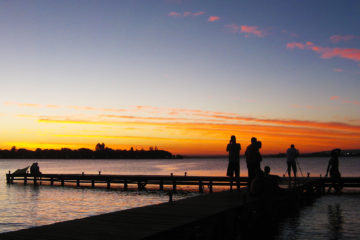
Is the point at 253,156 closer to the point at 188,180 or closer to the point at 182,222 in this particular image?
the point at 182,222

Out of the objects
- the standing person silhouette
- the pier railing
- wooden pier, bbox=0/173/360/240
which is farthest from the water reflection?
the standing person silhouette

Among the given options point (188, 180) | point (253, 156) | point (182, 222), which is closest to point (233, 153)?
point (253, 156)

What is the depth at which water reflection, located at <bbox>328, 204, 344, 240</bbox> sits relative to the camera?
13.7 meters

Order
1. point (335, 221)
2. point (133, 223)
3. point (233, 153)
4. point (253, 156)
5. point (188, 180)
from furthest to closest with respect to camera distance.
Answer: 1. point (188, 180)
2. point (233, 153)
3. point (335, 221)
4. point (253, 156)
5. point (133, 223)

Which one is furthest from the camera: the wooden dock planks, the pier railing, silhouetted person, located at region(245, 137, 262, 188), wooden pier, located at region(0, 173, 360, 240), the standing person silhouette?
the pier railing

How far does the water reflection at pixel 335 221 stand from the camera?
541 inches

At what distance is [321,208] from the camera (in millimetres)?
20578

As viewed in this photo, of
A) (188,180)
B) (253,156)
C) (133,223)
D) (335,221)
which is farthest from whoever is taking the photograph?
(188,180)

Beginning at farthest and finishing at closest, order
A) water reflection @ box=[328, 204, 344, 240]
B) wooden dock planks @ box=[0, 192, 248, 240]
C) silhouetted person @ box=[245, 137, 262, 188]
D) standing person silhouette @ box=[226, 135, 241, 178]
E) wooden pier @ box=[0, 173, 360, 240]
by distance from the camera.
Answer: standing person silhouette @ box=[226, 135, 241, 178] → silhouetted person @ box=[245, 137, 262, 188] → water reflection @ box=[328, 204, 344, 240] → wooden pier @ box=[0, 173, 360, 240] → wooden dock planks @ box=[0, 192, 248, 240]

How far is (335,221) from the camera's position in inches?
642

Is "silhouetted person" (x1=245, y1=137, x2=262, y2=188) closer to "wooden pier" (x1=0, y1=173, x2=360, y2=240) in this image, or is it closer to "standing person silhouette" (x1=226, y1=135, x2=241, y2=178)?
"standing person silhouette" (x1=226, y1=135, x2=241, y2=178)

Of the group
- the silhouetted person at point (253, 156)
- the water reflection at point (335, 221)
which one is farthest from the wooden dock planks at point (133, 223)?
the water reflection at point (335, 221)

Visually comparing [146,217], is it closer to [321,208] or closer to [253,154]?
[253,154]

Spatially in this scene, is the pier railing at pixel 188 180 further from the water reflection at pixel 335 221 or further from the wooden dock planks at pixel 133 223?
the wooden dock planks at pixel 133 223
